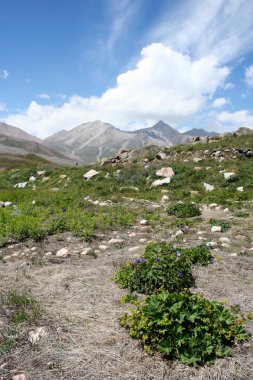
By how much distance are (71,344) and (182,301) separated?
167 cm

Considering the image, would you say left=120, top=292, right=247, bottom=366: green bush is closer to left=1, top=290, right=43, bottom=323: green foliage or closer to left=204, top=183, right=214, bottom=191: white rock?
left=1, top=290, right=43, bottom=323: green foliage

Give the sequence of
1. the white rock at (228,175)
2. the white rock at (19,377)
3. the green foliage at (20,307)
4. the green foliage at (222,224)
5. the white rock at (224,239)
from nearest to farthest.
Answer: the white rock at (19,377) → the green foliage at (20,307) → the white rock at (224,239) → the green foliage at (222,224) → the white rock at (228,175)

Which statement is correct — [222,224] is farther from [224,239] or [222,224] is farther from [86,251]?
[86,251]

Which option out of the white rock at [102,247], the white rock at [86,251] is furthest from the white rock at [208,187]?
the white rock at [86,251]

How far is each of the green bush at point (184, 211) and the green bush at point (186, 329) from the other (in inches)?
302

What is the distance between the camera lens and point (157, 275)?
6207 millimetres

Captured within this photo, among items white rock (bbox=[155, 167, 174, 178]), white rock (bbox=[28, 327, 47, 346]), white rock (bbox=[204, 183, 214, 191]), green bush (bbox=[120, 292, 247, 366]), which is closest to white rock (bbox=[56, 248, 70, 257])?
white rock (bbox=[28, 327, 47, 346])

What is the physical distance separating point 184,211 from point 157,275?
6.66 m

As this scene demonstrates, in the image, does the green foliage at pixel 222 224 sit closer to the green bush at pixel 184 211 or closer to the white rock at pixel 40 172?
the green bush at pixel 184 211

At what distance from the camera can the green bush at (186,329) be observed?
4.28 meters

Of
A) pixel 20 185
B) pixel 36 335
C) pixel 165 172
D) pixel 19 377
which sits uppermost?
pixel 165 172

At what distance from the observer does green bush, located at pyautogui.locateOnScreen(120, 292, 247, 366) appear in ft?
14.0

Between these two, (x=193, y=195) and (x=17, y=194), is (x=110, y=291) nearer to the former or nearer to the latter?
(x=193, y=195)

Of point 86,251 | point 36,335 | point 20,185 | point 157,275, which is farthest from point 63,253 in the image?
point 20,185
